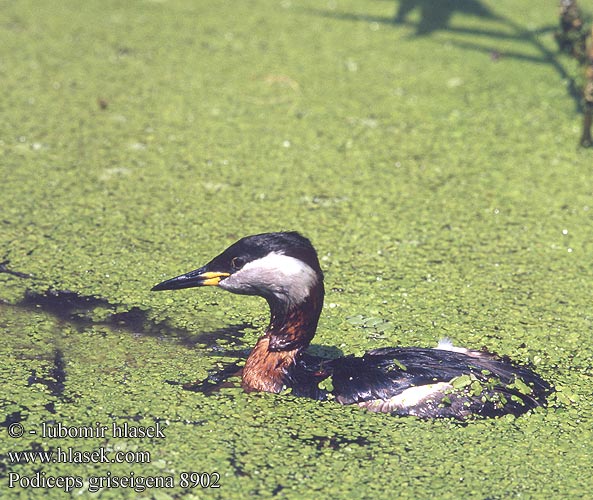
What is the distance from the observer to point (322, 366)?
4879 millimetres

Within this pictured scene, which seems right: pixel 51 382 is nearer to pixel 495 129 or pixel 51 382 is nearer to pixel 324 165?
pixel 324 165

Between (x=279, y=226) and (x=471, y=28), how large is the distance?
3.92m

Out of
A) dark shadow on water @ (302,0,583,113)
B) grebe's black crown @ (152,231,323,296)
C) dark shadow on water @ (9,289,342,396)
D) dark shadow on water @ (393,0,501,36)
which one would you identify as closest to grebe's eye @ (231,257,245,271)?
grebe's black crown @ (152,231,323,296)

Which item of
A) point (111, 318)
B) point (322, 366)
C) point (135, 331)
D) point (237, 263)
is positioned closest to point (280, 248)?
point (237, 263)

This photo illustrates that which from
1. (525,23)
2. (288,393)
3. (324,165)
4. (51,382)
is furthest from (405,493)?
(525,23)

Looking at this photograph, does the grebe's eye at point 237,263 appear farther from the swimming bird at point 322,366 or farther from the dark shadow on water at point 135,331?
the dark shadow on water at point 135,331

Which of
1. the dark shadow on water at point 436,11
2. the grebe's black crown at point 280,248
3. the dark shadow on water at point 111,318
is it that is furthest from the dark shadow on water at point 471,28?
the grebe's black crown at point 280,248

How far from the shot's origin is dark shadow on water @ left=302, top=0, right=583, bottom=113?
909cm

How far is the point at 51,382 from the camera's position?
487 centimetres

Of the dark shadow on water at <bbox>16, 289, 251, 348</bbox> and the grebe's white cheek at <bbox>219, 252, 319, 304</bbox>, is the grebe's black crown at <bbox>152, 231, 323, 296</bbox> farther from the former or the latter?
the dark shadow on water at <bbox>16, 289, 251, 348</bbox>

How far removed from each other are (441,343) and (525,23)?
5.36m

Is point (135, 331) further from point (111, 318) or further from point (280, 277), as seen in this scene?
point (280, 277)

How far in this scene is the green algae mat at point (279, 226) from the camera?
4.41 m

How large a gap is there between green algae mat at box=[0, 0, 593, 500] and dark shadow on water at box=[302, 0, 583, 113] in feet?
0.10
